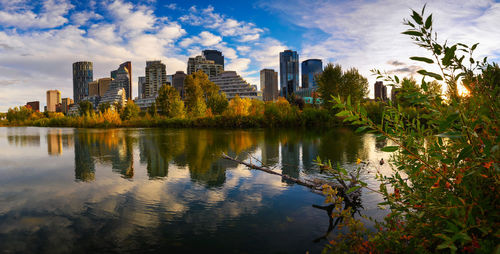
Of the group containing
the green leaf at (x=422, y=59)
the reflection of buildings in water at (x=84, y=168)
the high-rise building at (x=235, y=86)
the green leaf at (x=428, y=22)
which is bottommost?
the reflection of buildings in water at (x=84, y=168)

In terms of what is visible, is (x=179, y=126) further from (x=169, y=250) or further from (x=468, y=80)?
(x=468, y=80)

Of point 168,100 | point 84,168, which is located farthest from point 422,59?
point 168,100

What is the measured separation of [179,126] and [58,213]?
41970mm

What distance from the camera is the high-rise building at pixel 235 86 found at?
117m

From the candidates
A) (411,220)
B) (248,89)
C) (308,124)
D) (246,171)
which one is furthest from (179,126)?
(248,89)

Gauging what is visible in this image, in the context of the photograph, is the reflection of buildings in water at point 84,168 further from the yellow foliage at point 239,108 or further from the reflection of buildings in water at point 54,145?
the yellow foliage at point 239,108

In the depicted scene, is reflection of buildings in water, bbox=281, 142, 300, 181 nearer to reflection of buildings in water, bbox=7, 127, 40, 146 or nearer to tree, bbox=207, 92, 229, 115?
reflection of buildings in water, bbox=7, 127, 40, 146

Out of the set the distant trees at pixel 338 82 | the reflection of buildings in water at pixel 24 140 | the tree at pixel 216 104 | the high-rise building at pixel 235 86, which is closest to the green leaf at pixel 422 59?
the reflection of buildings in water at pixel 24 140

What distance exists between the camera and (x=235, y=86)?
398 feet

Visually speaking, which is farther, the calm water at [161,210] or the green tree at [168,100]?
the green tree at [168,100]

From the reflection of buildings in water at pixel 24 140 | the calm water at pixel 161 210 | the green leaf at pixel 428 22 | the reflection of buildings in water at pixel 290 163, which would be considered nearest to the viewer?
the green leaf at pixel 428 22

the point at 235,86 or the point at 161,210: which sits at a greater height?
the point at 235,86

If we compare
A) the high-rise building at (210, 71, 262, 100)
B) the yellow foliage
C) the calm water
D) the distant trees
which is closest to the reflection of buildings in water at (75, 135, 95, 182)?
the calm water

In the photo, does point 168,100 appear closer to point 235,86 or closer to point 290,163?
point 290,163
